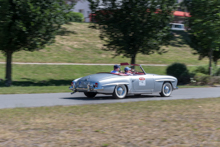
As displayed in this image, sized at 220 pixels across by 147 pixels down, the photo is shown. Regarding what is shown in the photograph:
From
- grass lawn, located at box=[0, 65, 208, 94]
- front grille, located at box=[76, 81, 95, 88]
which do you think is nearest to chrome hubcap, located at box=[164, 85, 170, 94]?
front grille, located at box=[76, 81, 95, 88]

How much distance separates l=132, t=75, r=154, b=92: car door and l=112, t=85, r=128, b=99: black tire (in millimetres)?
430

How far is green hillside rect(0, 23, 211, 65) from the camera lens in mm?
27722

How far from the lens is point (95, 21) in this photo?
20562 millimetres

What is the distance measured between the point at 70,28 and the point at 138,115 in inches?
1323

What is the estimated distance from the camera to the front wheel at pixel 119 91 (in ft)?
36.8

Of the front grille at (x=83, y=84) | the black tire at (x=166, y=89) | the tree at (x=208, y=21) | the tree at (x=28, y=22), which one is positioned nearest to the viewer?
the front grille at (x=83, y=84)

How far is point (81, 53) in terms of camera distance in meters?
31.1

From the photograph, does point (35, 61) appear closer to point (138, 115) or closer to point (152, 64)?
point (152, 64)

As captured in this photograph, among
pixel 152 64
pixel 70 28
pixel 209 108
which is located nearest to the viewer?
pixel 209 108

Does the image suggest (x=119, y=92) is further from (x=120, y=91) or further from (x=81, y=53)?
(x=81, y=53)

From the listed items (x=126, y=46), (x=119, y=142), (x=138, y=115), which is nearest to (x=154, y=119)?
(x=138, y=115)

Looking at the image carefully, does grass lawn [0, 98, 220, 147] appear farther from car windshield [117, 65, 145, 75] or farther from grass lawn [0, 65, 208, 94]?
grass lawn [0, 65, 208, 94]

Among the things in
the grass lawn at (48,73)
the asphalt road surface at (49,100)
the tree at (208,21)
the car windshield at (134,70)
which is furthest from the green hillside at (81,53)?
the car windshield at (134,70)

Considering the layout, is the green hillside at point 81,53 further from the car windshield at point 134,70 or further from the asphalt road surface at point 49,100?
the car windshield at point 134,70
